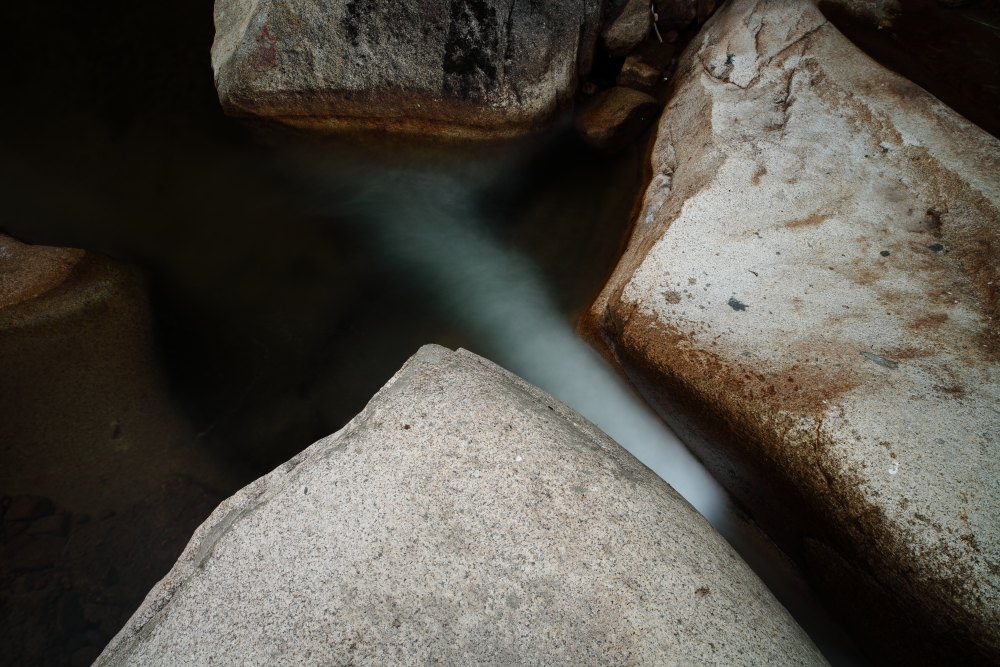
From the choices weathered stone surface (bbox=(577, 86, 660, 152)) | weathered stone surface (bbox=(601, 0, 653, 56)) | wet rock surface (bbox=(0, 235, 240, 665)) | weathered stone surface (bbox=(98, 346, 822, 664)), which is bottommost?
wet rock surface (bbox=(0, 235, 240, 665))

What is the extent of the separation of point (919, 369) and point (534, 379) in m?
1.56

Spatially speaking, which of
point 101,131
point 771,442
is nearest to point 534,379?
point 771,442

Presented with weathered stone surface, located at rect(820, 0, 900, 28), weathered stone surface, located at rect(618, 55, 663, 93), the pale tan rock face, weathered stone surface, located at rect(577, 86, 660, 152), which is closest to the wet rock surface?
the pale tan rock face

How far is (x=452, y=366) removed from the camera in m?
1.65

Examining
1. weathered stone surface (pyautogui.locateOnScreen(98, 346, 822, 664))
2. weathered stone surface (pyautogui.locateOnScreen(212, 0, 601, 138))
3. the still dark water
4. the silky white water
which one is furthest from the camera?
weathered stone surface (pyautogui.locateOnScreen(212, 0, 601, 138))

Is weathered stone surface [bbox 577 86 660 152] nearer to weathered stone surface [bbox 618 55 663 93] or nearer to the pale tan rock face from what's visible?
weathered stone surface [bbox 618 55 663 93]

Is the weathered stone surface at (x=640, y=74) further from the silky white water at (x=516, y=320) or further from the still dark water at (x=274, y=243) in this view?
the silky white water at (x=516, y=320)

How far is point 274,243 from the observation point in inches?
126

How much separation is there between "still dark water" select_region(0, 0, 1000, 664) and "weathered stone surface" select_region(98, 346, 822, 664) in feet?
3.09

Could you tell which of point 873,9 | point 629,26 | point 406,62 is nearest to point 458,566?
point 406,62

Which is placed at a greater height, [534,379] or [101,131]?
[534,379]

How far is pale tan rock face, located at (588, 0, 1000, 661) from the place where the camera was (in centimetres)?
139

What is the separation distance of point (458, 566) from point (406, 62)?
2.83 metres

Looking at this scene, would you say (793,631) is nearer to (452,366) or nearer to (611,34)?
(452,366)
